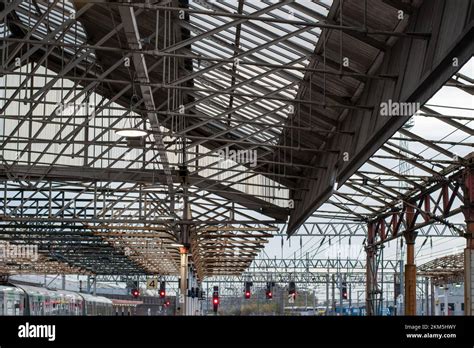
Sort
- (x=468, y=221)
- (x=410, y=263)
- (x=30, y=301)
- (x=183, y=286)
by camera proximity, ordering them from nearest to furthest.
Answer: (x=468, y=221) < (x=410, y=263) < (x=30, y=301) < (x=183, y=286)

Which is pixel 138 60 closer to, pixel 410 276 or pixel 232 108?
pixel 232 108

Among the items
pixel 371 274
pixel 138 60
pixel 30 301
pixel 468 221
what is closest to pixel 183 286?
pixel 30 301

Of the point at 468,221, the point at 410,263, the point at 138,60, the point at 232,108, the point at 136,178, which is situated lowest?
the point at 410,263

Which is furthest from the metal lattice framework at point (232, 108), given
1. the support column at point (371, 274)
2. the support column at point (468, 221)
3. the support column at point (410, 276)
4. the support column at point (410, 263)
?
the support column at point (410, 276)

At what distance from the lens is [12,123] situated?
131 feet

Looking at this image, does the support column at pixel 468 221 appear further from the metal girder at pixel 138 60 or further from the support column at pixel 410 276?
the metal girder at pixel 138 60

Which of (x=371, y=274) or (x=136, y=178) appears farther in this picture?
(x=371, y=274)

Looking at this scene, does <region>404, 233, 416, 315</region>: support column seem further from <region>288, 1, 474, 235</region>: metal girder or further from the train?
the train

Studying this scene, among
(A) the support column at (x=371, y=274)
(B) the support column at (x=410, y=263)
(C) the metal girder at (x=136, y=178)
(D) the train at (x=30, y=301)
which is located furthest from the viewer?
(A) the support column at (x=371, y=274)

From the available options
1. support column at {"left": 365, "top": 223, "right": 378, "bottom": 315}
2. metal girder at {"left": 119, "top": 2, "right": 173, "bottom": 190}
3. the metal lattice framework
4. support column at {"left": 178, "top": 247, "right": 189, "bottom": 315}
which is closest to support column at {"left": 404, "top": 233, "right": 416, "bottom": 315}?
the metal lattice framework

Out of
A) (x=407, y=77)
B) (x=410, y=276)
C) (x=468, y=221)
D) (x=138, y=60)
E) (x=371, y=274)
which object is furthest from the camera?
(x=371, y=274)

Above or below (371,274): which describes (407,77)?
above
